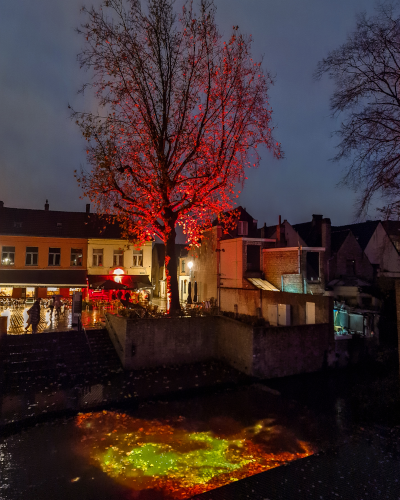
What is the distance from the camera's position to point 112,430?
9039 mm

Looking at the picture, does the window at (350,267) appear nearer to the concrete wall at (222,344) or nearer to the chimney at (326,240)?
the chimney at (326,240)

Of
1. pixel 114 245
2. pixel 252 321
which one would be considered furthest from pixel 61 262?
pixel 252 321

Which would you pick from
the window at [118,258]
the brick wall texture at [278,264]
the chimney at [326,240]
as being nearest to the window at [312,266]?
the brick wall texture at [278,264]

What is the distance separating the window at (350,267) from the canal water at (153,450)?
18.2 metres

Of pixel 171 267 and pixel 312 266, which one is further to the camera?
pixel 312 266

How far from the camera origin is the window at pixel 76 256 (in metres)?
28.1

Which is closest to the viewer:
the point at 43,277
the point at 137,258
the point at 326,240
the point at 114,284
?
the point at 114,284

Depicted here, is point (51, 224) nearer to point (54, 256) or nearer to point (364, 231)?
point (54, 256)

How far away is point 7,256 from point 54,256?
3456mm

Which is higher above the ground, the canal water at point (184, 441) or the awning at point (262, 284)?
the awning at point (262, 284)

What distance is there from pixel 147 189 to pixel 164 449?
10.9 m

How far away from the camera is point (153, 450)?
316 inches

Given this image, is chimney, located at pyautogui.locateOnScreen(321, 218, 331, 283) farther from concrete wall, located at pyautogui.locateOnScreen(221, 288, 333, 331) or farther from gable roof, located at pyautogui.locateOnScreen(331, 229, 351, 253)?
concrete wall, located at pyautogui.locateOnScreen(221, 288, 333, 331)

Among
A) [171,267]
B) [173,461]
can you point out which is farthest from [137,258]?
[173,461]
